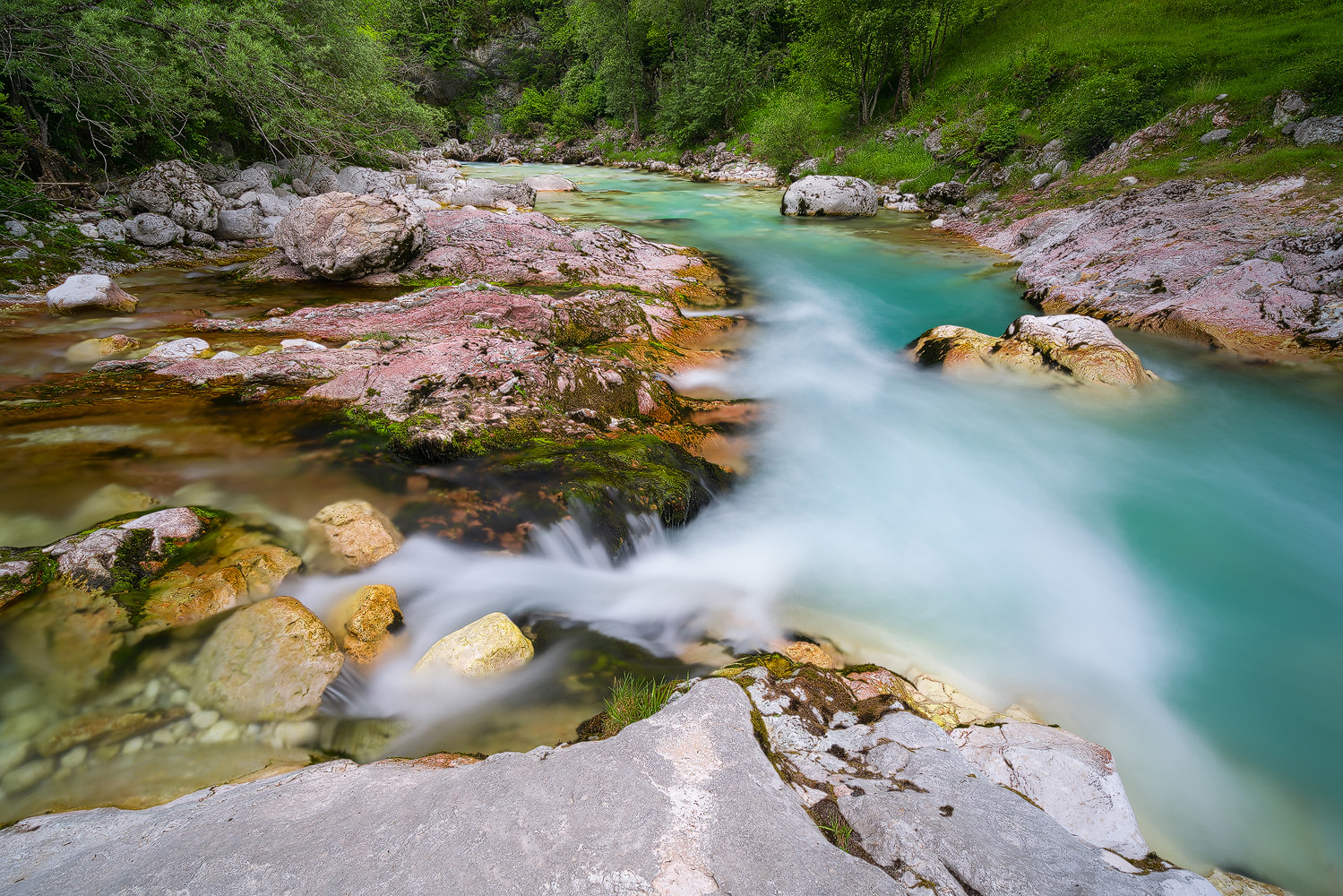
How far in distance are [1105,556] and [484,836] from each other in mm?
5539

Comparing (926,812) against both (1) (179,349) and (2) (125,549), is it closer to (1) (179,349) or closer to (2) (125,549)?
(2) (125,549)

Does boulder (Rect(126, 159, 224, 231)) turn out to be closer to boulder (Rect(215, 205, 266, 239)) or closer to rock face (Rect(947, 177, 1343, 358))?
boulder (Rect(215, 205, 266, 239))

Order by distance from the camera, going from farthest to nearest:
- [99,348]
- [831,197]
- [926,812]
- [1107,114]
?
[831,197]
[1107,114]
[99,348]
[926,812]

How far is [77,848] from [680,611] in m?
2.99

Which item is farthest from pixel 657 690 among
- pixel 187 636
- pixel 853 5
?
pixel 853 5

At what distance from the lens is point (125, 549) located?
3025 mm

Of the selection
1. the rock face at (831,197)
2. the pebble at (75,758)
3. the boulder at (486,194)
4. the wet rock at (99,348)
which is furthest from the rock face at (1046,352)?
the boulder at (486,194)

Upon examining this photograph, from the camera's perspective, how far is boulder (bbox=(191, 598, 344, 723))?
2604mm

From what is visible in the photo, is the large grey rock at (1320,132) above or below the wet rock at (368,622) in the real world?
above

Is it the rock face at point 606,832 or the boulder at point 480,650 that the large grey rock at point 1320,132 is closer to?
the rock face at point 606,832

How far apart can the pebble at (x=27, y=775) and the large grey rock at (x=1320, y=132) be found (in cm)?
1806

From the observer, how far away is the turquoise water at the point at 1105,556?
3309 millimetres

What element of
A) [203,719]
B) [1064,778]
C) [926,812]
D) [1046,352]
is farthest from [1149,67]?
[203,719]

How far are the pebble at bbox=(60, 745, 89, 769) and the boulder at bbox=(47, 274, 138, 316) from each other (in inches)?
260
